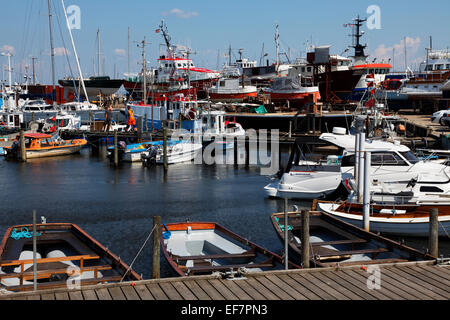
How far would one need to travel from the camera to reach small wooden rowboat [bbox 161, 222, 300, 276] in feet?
40.0

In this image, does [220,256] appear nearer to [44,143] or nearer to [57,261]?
[57,261]

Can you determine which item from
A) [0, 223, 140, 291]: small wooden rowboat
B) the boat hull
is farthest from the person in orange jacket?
[0, 223, 140, 291]: small wooden rowboat

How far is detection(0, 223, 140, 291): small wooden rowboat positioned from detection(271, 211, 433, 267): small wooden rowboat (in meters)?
4.67

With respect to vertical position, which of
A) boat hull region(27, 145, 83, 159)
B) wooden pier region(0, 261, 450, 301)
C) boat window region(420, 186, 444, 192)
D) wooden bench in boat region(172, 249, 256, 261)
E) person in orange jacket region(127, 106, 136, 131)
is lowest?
wooden bench in boat region(172, 249, 256, 261)

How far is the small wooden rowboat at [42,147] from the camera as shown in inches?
1480

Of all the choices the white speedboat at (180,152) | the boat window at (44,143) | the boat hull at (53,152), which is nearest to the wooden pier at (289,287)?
the white speedboat at (180,152)

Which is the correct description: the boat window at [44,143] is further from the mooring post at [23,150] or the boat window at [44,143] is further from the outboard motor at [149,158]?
the outboard motor at [149,158]

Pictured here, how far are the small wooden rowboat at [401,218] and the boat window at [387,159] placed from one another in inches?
128

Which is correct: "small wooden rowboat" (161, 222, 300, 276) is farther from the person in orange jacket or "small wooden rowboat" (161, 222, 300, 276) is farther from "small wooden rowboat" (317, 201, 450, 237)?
the person in orange jacket
